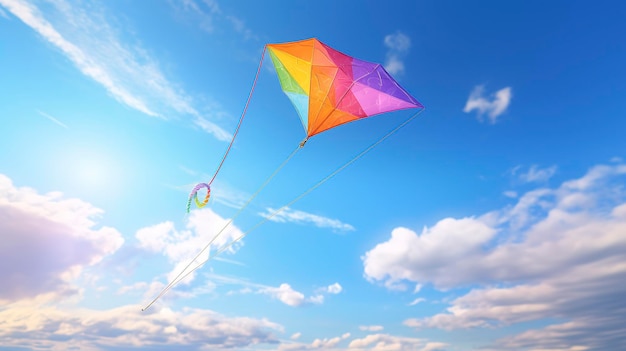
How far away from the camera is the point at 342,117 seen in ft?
73.2

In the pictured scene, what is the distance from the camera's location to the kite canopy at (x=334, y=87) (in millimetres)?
22312

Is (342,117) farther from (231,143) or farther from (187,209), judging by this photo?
(187,209)

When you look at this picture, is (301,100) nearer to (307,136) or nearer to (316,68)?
(316,68)

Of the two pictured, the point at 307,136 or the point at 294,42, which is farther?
the point at 294,42

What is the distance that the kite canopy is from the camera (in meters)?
22.3

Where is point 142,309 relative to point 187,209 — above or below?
below

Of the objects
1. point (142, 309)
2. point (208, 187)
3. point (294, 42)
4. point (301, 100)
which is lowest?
point (142, 309)

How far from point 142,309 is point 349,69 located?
19176 millimetres

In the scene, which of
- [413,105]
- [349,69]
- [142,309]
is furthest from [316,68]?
[142,309]

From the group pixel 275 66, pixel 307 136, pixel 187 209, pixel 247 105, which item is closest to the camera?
pixel 187 209

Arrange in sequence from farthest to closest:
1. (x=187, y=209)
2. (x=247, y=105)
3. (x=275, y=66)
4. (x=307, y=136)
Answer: (x=275, y=66) < (x=247, y=105) < (x=307, y=136) < (x=187, y=209)

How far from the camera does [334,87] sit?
2280 centimetres

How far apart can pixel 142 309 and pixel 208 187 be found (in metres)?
7.80

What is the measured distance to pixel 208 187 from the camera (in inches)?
824
